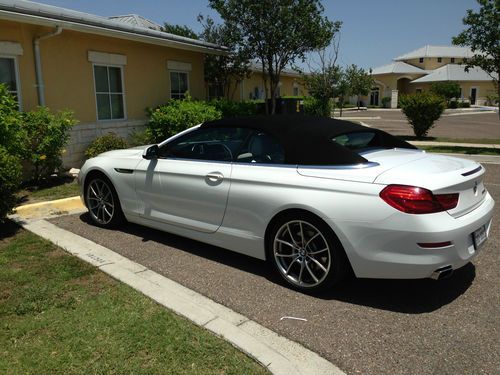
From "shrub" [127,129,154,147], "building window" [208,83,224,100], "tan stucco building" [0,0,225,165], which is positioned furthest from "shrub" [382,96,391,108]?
"shrub" [127,129,154,147]

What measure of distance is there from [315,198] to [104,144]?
25.1 feet

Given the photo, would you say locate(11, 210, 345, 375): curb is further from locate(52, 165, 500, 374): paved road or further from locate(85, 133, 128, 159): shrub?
locate(85, 133, 128, 159): shrub

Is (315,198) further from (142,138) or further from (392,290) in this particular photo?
(142,138)

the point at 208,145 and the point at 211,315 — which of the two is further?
the point at 208,145

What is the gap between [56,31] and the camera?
9.01 m

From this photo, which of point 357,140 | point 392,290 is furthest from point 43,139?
point 392,290

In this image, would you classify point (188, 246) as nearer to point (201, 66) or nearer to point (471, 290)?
point (471, 290)

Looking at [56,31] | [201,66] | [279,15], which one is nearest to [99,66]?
[56,31]

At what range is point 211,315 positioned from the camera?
3.38 meters

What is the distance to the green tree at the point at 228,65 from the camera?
1600cm

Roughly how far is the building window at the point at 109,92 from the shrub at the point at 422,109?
11567mm

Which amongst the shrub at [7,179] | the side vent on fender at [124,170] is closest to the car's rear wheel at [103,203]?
the side vent on fender at [124,170]

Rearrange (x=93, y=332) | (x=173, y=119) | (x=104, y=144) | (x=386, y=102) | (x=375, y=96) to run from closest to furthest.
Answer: (x=93, y=332)
(x=104, y=144)
(x=173, y=119)
(x=386, y=102)
(x=375, y=96)

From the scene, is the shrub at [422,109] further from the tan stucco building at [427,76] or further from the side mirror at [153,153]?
the tan stucco building at [427,76]
